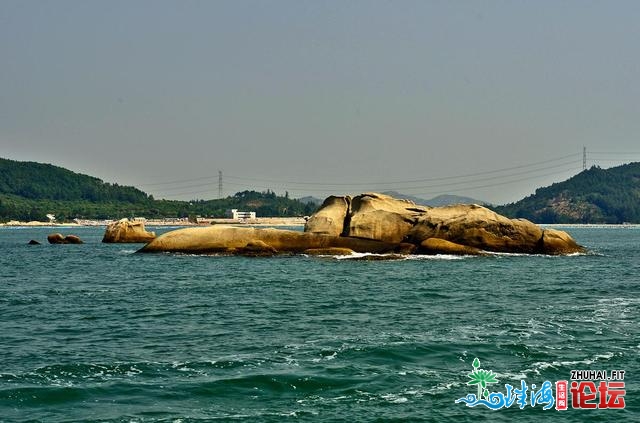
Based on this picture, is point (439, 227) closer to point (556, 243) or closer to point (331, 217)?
point (331, 217)

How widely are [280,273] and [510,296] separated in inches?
660

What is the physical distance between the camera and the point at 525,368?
750 inches

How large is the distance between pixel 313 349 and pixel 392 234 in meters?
42.8

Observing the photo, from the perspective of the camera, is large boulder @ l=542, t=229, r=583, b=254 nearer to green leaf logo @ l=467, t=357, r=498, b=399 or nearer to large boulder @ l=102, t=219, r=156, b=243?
green leaf logo @ l=467, t=357, r=498, b=399

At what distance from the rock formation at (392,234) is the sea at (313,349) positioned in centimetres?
2067

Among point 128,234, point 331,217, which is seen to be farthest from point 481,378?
point 128,234

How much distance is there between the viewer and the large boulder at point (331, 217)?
64812 mm

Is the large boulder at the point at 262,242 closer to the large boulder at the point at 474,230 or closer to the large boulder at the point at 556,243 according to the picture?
the large boulder at the point at 474,230

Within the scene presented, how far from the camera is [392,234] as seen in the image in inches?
2510

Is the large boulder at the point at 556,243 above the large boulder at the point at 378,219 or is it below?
below

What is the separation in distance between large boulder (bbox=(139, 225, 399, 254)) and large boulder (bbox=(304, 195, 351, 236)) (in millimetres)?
535

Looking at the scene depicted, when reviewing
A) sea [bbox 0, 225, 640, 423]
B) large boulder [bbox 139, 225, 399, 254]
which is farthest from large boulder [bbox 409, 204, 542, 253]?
sea [bbox 0, 225, 640, 423]

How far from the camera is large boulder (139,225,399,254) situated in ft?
208

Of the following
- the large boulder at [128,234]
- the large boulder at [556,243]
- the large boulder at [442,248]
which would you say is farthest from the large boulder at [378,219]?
the large boulder at [128,234]
